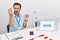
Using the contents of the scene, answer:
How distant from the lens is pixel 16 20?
5.56 feet

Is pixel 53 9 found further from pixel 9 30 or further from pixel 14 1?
pixel 9 30

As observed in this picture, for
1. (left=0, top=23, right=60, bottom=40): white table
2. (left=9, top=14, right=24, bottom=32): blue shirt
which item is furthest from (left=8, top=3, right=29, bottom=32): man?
(left=0, top=23, right=60, bottom=40): white table

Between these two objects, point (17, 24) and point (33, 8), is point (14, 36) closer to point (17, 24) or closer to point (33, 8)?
point (17, 24)

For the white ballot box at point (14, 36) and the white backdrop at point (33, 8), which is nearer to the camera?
the white ballot box at point (14, 36)

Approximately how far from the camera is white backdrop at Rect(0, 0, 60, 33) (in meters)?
1.78

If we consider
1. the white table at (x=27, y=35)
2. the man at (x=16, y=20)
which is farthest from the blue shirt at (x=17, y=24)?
the white table at (x=27, y=35)

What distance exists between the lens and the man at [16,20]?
1687 mm

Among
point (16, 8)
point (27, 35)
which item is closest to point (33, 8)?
point (16, 8)

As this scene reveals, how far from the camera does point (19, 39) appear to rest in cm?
139

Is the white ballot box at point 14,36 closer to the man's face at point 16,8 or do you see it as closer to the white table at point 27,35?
Result: the white table at point 27,35

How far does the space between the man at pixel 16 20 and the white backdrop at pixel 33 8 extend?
65mm

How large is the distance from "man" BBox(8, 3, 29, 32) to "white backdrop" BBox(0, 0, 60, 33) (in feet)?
0.21

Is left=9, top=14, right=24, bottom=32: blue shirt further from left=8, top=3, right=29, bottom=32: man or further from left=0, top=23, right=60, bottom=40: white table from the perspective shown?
left=0, top=23, right=60, bottom=40: white table

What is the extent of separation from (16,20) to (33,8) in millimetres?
312
